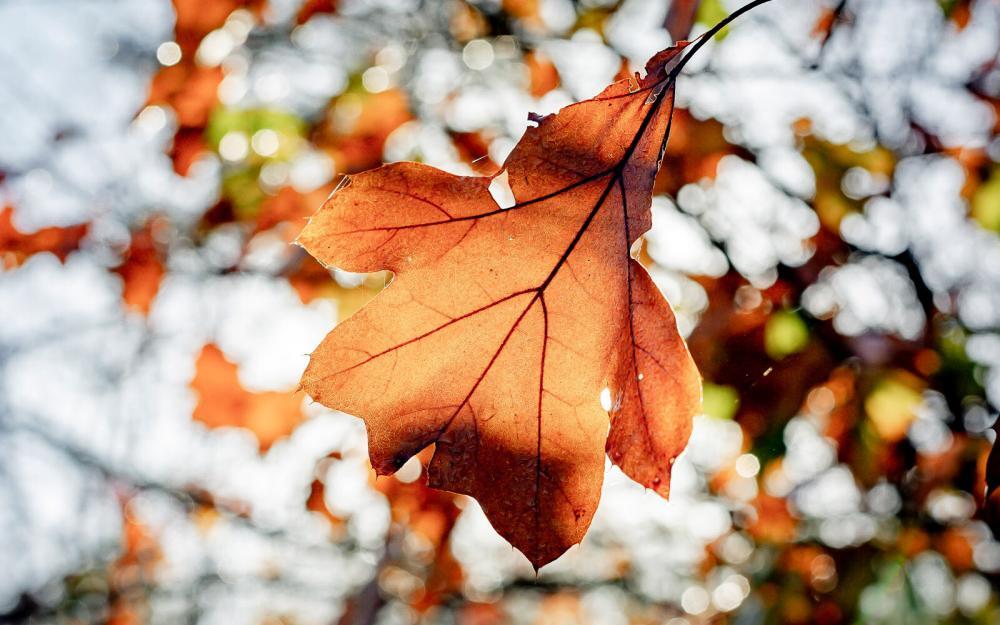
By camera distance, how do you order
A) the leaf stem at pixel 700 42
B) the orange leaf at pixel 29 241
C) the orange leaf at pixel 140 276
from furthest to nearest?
the orange leaf at pixel 140 276, the orange leaf at pixel 29 241, the leaf stem at pixel 700 42

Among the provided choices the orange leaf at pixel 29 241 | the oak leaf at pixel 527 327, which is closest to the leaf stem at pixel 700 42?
the oak leaf at pixel 527 327

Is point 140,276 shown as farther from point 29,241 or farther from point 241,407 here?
point 241,407

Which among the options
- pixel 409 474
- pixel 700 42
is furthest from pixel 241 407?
pixel 700 42

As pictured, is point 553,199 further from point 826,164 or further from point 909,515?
point 909,515

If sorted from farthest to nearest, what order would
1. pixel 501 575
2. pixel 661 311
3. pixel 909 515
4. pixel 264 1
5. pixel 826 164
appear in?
pixel 501 575 → pixel 264 1 → pixel 909 515 → pixel 826 164 → pixel 661 311

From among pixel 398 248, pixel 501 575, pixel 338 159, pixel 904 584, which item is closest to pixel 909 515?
pixel 904 584

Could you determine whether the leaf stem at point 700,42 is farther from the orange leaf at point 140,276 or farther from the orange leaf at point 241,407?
the orange leaf at point 140,276
